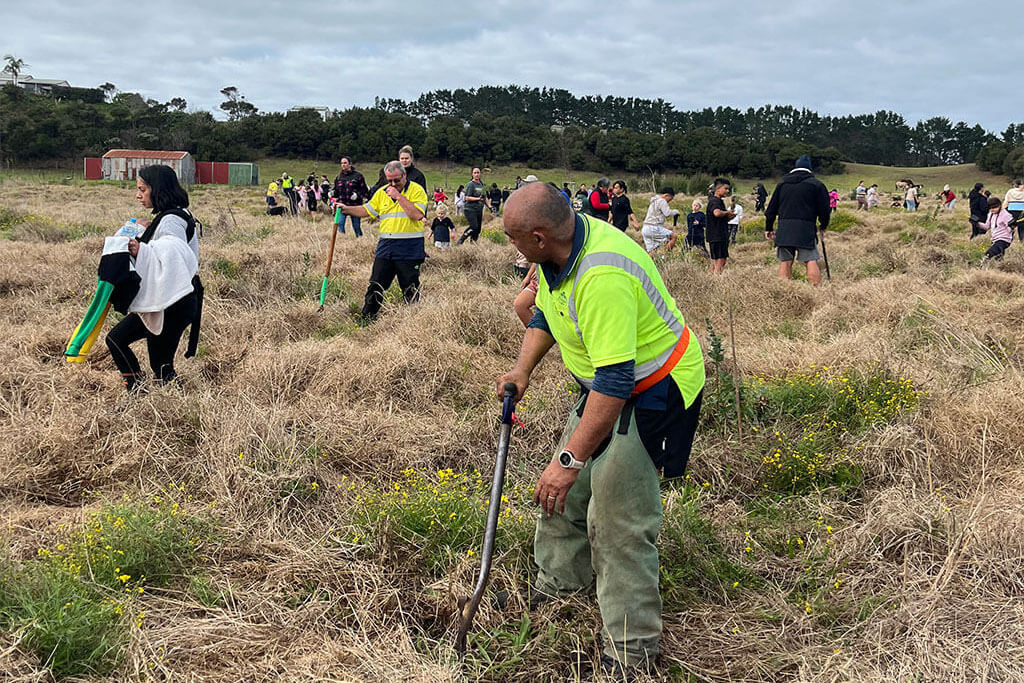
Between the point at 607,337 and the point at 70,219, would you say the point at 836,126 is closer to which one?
the point at 70,219

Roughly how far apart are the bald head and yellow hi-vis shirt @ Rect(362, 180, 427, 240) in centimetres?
477

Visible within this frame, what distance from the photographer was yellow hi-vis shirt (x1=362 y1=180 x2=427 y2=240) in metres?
7.14

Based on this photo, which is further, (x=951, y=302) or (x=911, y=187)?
(x=911, y=187)

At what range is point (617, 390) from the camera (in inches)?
92.0

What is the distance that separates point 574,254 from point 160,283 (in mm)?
3154

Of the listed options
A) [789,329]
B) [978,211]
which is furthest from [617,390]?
[978,211]

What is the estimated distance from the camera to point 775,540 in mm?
3443

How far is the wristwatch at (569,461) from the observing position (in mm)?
2471

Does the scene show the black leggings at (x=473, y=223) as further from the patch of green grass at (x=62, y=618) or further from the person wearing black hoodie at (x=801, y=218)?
the patch of green grass at (x=62, y=618)

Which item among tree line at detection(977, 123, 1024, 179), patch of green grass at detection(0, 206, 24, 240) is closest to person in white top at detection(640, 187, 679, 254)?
patch of green grass at detection(0, 206, 24, 240)

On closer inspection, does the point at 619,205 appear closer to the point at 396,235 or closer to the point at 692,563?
the point at 396,235

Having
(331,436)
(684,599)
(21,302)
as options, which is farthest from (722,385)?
(21,302)

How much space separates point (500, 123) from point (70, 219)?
55.2 metres

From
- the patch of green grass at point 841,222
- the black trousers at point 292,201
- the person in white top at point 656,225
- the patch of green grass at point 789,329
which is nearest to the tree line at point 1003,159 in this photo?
the patch of green grass at point 841,222
